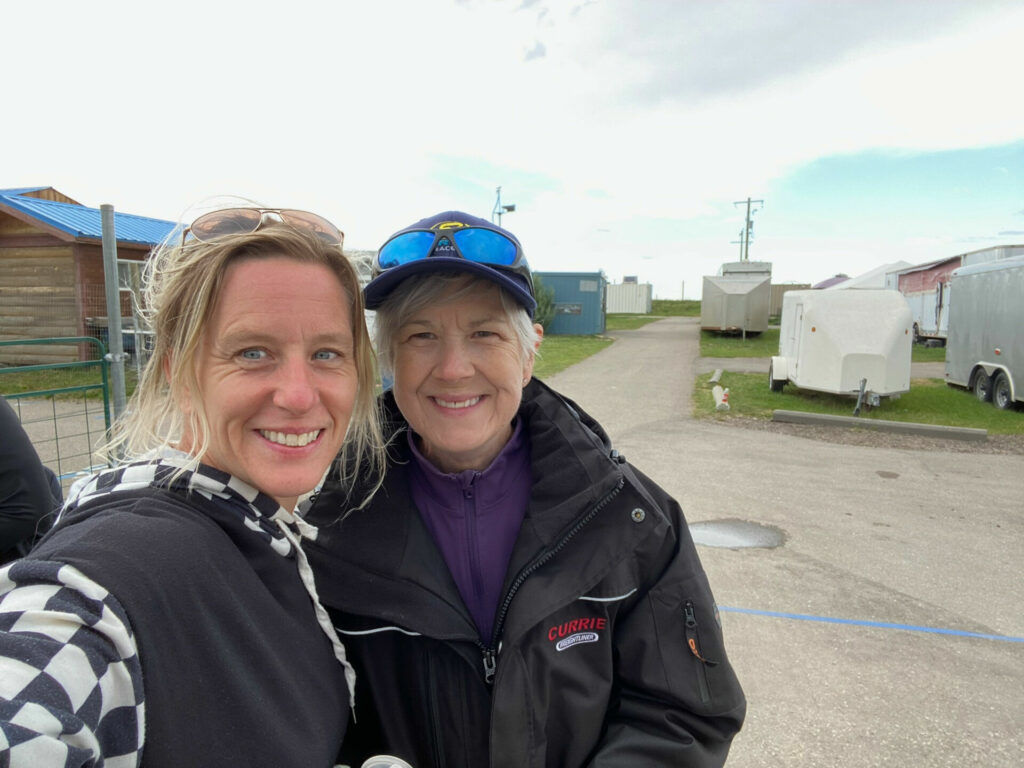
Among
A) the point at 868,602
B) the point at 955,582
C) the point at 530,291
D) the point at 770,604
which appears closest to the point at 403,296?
the point at 530,291

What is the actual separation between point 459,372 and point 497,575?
1.77 ft

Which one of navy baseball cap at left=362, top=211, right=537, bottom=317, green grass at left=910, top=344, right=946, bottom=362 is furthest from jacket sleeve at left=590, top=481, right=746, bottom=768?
green grass at left=910, top=344, right=946, bottom=362

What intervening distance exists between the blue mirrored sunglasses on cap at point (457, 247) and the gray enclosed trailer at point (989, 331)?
13693 millimetres

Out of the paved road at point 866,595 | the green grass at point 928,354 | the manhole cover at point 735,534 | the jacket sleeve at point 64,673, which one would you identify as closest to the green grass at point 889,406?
the paved road at point 866,595

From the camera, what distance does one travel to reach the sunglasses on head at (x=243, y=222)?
1211mm

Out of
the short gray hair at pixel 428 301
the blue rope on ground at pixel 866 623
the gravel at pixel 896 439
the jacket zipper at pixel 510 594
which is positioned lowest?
the blue rope on ground at pixel 866 623

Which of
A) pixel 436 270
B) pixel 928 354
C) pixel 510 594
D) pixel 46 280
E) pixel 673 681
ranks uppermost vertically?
pixel 46 280

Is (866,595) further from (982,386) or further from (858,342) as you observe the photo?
(982,386)

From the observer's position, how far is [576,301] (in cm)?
3173

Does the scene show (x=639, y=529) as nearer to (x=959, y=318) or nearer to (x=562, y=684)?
(x=562, y=684)

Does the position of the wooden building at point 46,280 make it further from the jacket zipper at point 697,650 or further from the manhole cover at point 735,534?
the jacket zipper at point 697,650

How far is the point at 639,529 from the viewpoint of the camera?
1.54 meters

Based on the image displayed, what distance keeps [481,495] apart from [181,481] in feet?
2.66

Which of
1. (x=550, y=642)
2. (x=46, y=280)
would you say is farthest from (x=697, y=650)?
(x=46, y=280)
